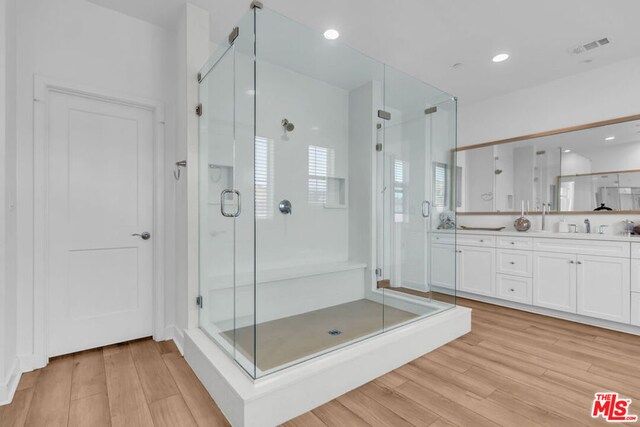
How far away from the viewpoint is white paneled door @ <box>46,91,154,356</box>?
7.41ft

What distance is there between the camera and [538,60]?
10.2 feet

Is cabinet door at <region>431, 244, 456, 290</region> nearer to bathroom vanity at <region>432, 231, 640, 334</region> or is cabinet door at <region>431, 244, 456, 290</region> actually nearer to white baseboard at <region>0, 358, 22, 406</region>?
bathroom vanity at <region>432, 231, 640, 334</region>

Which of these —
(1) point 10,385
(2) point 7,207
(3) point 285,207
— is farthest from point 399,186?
(1) point 10,385

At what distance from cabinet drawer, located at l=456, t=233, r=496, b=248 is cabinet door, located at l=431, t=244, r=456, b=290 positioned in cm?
93

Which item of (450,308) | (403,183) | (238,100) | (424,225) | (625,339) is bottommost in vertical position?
(625,339)

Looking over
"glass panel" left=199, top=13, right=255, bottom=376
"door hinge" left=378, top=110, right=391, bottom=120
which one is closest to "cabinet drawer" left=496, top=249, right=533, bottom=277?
"door hinge" left=378, top=110, right=391, bottom=120

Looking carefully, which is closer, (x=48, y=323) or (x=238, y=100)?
(x=238, y=100)

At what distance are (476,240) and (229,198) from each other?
3.14m

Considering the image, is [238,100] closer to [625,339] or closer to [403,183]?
[403,183]

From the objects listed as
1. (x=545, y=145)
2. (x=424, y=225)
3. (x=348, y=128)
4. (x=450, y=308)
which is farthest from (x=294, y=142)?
(x=545, y=145)

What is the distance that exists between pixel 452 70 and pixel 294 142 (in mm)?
1943

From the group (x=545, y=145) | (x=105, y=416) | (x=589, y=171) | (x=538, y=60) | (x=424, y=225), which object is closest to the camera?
(x=105, y=416)

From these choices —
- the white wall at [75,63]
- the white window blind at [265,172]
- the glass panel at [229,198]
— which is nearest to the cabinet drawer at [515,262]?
the white window blind at [265,172]

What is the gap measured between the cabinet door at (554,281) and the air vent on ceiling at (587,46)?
6.52 feet
